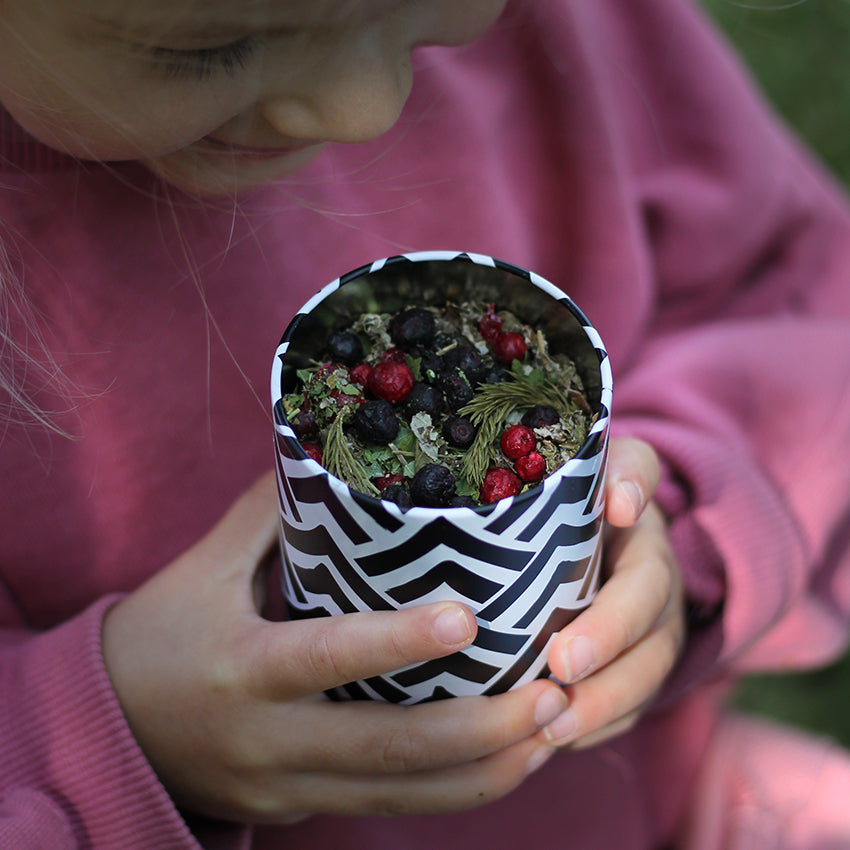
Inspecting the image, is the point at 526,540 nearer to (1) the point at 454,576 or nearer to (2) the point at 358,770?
(1) the point at 454,576

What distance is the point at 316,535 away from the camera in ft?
1.69

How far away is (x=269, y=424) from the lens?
851mm

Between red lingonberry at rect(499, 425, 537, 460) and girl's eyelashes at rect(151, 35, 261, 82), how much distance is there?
262 mm

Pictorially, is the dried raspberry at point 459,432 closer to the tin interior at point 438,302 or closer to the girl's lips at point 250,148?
the tin interior at point 438,302

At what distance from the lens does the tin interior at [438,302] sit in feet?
1.83

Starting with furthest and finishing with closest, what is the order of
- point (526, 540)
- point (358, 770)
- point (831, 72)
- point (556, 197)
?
point (831, 72) → point (556, 197) → point (358, 770) → point (526, 540)

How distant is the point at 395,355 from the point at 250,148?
7.2 inches

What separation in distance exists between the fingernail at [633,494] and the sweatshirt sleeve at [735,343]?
0.79 feet

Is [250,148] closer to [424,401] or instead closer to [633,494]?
[424,401]

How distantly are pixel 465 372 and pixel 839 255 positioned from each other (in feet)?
2.27

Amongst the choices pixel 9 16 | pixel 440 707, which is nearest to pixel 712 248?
pixel 440 707

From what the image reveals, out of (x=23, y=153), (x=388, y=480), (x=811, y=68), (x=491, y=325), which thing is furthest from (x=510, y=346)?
(x=811, y=68)

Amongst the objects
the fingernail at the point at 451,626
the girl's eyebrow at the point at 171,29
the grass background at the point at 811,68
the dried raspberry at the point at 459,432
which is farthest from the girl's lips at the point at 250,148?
the grass background at the point at 811,68

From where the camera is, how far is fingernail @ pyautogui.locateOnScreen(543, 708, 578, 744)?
66cm
